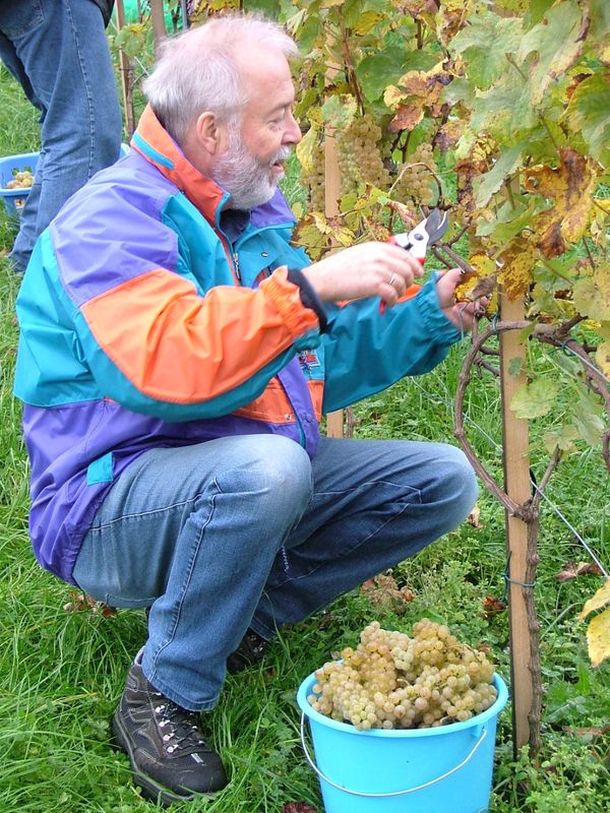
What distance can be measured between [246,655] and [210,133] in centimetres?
116

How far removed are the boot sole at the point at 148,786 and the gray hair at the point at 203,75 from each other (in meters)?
1.23

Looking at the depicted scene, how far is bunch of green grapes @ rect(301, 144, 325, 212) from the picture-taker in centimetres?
293

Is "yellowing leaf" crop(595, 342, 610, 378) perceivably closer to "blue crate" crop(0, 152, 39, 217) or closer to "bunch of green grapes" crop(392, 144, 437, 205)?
"bunch of green grapes" crop(392, 144, 437, 205)

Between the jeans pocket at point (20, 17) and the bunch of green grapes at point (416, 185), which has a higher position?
the jeans pocket at point (20, 17)

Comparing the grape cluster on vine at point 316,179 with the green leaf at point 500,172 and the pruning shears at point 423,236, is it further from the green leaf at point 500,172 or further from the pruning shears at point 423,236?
the green leaf at point 500,172

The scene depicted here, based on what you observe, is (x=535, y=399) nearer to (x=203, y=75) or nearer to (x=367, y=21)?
(x=203, y=75)

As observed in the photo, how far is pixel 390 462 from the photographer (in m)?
2.61

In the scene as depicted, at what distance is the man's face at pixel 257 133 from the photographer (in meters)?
2.36

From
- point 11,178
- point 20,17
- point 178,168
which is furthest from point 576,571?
point 11,178

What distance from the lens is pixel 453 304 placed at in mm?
2400

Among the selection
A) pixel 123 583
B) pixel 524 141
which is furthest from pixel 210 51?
pixel 123 583

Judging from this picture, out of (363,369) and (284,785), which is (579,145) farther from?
(284,785)

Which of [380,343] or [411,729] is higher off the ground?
[380,343]

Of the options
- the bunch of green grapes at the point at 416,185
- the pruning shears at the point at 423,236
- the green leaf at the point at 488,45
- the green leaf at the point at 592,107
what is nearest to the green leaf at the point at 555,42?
the green leaf at the point at 592,107
